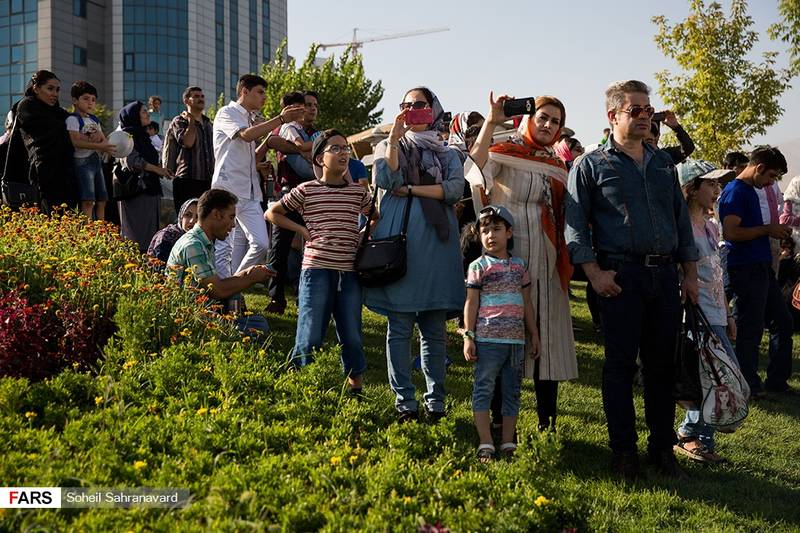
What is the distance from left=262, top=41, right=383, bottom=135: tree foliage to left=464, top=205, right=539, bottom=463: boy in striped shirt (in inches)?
1572

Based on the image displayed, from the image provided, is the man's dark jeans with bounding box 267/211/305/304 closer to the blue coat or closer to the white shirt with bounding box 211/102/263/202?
the white shirt with bounding box 211/102/263/202

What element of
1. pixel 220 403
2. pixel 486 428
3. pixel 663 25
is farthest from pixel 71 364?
pixel 663 25

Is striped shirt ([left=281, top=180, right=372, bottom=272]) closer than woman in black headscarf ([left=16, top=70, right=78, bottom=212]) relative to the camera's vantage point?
Yes

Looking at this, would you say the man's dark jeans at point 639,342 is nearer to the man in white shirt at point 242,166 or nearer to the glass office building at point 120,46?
the man in white shirt at point 242,166

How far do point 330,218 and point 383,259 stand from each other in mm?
624

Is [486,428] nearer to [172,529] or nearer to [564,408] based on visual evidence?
[564,408]

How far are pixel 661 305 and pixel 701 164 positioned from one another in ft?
4.74

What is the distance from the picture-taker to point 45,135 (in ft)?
30.5

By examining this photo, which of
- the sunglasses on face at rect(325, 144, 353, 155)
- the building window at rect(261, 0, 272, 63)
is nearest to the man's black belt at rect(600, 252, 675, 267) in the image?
the sunglasses on face at rect(325, 144, 353, 155)


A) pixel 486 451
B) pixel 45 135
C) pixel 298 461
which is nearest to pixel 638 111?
pixel 486 451

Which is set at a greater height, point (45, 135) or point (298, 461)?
point (45, 135)

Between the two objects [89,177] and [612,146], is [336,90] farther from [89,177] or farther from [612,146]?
[612,146]

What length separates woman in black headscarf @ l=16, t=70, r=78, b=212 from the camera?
9.24 m

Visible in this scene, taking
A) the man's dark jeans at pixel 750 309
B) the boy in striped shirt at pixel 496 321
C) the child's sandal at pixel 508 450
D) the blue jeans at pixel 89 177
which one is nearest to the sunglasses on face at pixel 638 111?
the boy in striped shirt at pixel 496 321
